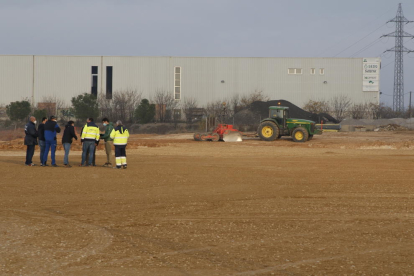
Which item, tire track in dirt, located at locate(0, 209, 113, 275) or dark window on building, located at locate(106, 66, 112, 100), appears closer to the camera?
tire track in dirt, located at locate(0, 209, 113, 275)

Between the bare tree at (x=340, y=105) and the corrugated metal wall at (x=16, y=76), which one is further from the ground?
the corrugated metal wall at (x=16, y=76)

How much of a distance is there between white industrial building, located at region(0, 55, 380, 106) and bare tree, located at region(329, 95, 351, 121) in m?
0.68

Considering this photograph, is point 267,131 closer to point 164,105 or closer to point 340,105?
point 164,105

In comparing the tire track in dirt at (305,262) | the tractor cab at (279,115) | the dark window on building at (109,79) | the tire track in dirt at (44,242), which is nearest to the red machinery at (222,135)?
the tractor cab at (279,115)

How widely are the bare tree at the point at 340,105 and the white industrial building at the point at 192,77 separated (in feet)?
2.22

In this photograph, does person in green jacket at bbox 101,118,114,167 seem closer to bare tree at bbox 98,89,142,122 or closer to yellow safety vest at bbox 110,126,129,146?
yellow safety vest at bbox 110,126,129,146

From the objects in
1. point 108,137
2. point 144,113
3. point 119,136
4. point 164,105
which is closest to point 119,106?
point 144,113

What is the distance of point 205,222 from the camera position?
31.7 ft

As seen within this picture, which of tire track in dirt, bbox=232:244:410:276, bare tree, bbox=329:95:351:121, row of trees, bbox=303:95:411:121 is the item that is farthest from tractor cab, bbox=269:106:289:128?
bare tree, bbox=329:95:351:121

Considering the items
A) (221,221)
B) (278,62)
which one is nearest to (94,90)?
(278,62)

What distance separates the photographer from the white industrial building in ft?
245

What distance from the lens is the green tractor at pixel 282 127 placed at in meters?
36.4

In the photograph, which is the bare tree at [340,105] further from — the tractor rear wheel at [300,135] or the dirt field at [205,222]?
the dirt field at [205,222]

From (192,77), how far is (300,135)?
134 feet
